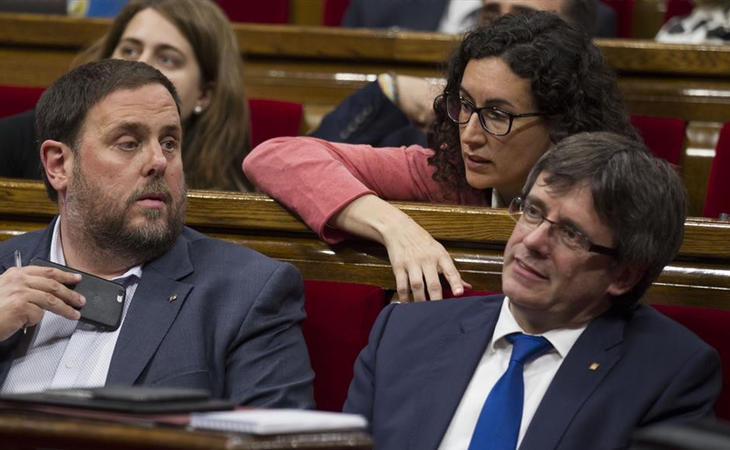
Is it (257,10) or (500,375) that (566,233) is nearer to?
(500,375)

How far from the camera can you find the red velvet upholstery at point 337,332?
0.94 m

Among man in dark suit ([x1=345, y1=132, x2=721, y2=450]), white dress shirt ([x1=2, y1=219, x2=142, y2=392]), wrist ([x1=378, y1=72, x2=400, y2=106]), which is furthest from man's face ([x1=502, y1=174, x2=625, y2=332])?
wrist ([x1=378, y1=72, x2=400, y2=106])

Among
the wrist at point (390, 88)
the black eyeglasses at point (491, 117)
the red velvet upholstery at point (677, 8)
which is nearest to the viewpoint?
the black eyeglasses at point (491, 117)

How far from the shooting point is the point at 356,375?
0.87 meters

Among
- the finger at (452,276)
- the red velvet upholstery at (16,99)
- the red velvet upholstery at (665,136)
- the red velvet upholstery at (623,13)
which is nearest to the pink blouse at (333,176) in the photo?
the finger at (452,276)

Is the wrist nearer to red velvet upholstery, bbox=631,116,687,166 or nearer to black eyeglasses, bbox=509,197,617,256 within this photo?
red velvet upholstery, bbox=631,116,687,166

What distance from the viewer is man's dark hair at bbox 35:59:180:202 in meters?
0.96

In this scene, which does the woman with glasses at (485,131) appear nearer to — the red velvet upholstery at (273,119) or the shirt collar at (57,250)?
the shirt collar at (57,250)

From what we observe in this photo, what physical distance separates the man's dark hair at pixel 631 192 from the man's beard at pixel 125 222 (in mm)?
302

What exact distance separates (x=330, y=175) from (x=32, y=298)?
27 cm

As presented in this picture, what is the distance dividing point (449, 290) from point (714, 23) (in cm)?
77

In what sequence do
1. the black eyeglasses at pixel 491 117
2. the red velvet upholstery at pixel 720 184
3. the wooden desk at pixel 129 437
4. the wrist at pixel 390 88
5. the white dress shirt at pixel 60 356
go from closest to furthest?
the wooden desk at pixel 129 437 → the white dress shirt at pixel 60 356 → the black eyeglasses at pixel 491 117 → the red velvet upholstery at pixel 720 184 → the wrist at pixel 390 88

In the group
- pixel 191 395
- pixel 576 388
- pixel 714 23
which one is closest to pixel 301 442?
pixel 191 395

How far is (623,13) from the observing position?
178cm
